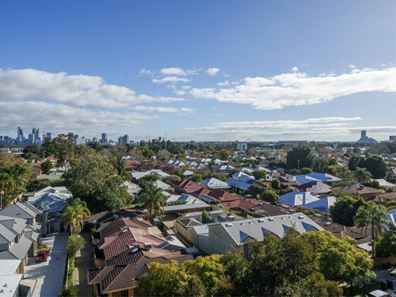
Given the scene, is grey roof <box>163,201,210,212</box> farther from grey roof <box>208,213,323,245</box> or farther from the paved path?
grey roof <box>208,213,323,245</box>

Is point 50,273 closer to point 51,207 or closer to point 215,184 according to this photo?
point 51,207

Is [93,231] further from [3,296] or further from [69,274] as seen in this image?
[3,296]

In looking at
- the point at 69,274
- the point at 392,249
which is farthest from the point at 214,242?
the point at 392,249

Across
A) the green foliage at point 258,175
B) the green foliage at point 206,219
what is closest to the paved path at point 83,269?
the green foliage at point 206,219

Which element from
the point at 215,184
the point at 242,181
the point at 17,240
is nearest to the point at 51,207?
the point at 17,240

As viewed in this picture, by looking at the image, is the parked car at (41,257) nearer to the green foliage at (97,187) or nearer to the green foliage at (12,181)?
the green foliage at (97,187)

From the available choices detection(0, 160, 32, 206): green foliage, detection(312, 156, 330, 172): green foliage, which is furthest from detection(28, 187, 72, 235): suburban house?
detection(312, 156, 330, 172): green foliage
